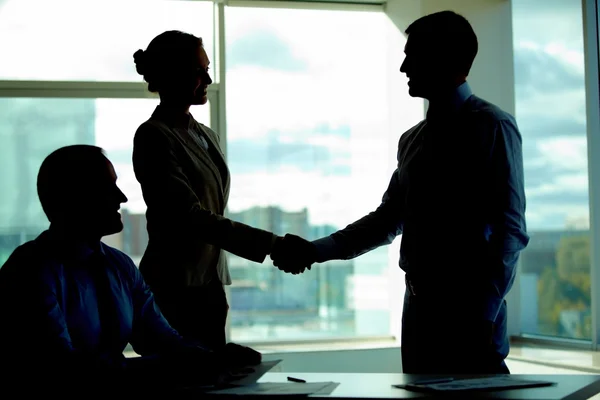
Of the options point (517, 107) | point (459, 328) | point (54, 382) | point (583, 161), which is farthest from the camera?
point (517, 107)

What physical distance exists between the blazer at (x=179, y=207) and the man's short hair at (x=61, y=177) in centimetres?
49

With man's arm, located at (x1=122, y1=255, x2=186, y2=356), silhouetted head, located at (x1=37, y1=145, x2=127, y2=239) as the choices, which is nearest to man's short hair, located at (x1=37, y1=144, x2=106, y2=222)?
silhouetted head, located at (x1=37, y1=145, x2=127, y2=239)

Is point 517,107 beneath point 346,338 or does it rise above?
above

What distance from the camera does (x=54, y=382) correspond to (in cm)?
177

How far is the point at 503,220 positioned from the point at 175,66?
1.10m

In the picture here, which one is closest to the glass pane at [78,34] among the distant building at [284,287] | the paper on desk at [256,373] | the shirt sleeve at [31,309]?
the distant building at [284,287]

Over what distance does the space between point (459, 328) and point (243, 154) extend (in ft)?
14.1

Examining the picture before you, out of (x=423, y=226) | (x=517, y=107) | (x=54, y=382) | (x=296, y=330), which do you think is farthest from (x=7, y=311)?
(x=517, y=107)

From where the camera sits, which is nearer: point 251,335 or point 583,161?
point 583,161

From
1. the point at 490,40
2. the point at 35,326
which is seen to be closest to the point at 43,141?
the point at 490,40

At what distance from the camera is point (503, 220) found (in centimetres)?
229

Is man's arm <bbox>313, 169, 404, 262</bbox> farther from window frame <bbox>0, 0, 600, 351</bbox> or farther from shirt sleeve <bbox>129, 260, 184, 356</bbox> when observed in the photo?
window frame <bbox>0, 0, 600, 351</bbox>

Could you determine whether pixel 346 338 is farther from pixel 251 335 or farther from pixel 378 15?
pixel 378 15

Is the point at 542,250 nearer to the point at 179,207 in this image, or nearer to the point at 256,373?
the point at 179,207
